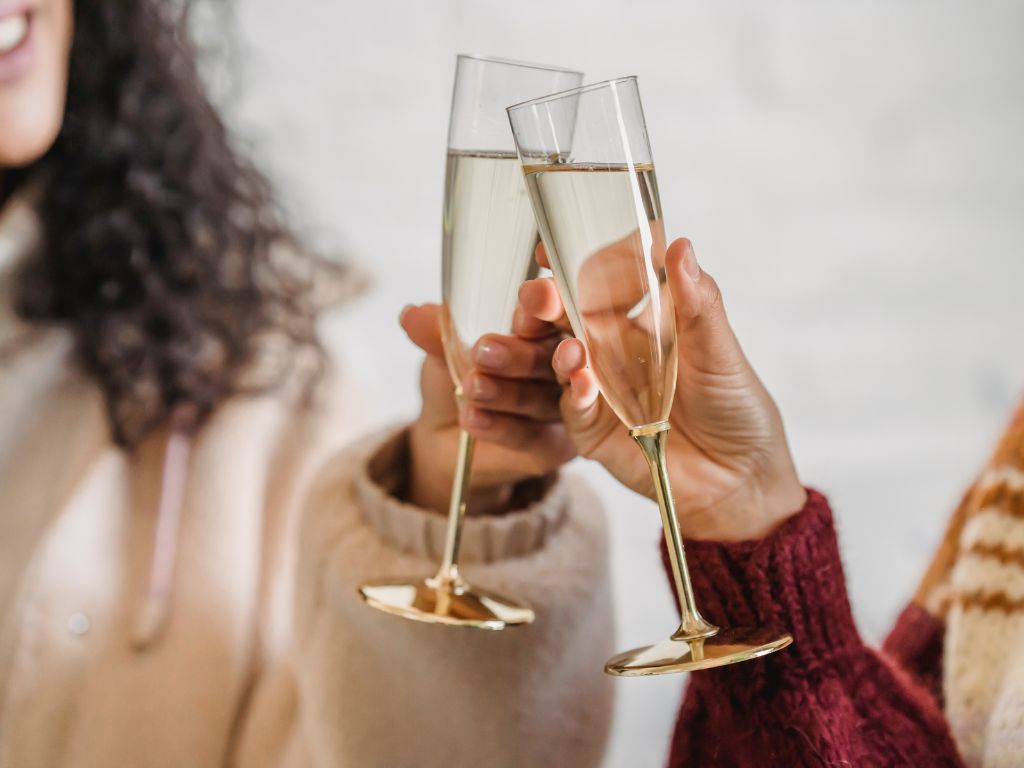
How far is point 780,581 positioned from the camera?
2.15 ft

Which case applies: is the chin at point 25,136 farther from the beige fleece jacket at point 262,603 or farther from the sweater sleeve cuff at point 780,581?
the sweater sleeve cuff at point 780,581

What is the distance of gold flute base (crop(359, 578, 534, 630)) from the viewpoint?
68 cm

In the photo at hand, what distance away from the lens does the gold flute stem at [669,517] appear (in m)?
0.55

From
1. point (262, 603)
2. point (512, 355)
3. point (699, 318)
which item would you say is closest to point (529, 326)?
point (512, 355)

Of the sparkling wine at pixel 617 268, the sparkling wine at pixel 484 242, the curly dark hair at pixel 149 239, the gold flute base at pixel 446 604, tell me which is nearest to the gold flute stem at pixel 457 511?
the gold flute base at pixel 446 604

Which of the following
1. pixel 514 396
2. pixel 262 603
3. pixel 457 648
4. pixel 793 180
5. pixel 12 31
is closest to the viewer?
pixel 514 396

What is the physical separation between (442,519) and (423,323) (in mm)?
193

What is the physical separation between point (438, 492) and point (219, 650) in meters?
0.38

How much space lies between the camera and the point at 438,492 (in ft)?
2.96

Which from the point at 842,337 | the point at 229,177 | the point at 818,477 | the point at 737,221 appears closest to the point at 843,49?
the point at 737,221

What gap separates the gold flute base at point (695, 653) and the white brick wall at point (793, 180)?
1.00 m

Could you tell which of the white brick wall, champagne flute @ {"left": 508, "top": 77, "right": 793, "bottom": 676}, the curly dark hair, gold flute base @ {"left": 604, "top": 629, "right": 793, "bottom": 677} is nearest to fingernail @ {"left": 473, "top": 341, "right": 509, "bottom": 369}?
champagne flute @ {"left": 508, "top": 77, "right": 793, "bottom": 676}

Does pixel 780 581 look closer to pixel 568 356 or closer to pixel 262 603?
pixel 568 356

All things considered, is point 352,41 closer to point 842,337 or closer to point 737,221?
point 737,221
